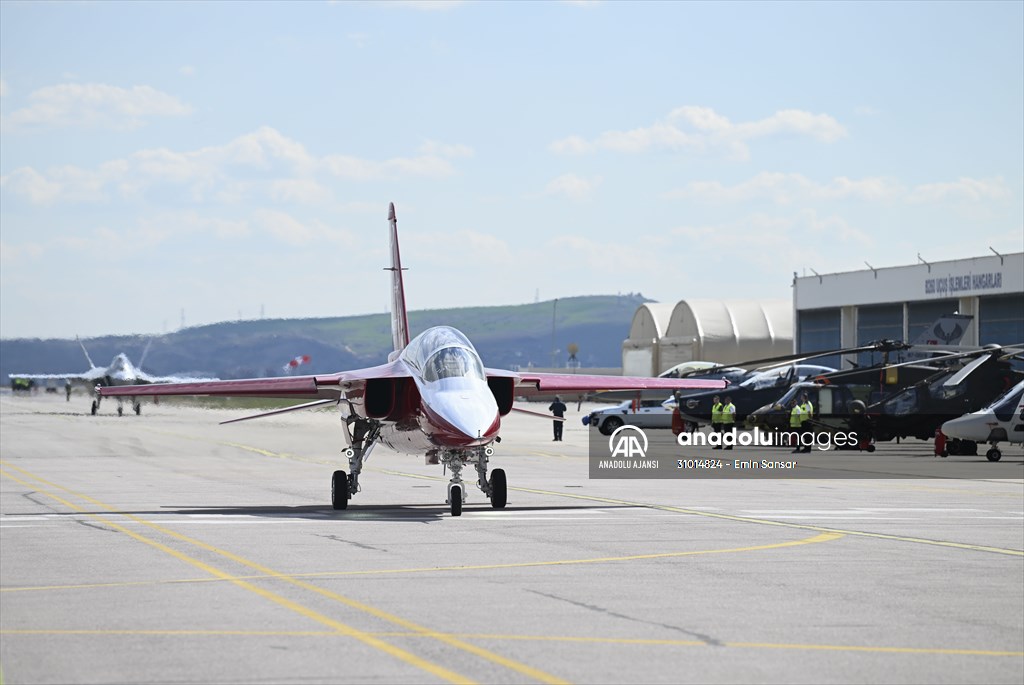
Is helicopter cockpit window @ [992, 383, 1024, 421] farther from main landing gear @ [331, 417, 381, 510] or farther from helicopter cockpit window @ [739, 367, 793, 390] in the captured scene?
main landing gear @ [331, 417, 381, 510]

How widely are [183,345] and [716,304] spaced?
62.6 meters

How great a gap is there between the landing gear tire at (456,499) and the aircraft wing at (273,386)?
2174 mm

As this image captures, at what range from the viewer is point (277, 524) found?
728 inches

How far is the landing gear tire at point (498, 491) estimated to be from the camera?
21.3 meters

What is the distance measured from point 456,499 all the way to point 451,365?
6.48 ft

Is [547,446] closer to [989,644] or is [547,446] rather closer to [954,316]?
[954,316]

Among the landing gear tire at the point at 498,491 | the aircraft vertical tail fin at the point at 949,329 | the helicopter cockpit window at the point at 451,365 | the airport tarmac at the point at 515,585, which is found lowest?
the airport tarmac at the point at 515,585

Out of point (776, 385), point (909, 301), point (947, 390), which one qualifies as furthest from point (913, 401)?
point (909, 301)

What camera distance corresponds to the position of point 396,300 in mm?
29250

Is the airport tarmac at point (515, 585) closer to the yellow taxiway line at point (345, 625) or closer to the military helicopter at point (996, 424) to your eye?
the yellow taxiway line at point (345, 625)

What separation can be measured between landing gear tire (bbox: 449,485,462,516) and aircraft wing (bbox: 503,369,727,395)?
10.5 ft

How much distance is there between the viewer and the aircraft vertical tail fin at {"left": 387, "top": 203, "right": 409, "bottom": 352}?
2823 centimetres

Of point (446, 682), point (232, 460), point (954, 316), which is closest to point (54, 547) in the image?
point (446, 682)

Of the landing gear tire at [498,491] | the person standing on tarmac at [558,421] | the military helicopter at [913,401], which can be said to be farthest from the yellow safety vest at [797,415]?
the landing gear tire at [498,491]
